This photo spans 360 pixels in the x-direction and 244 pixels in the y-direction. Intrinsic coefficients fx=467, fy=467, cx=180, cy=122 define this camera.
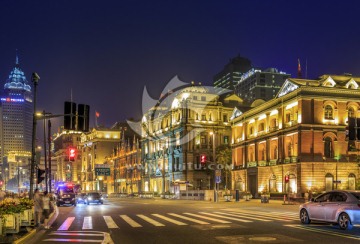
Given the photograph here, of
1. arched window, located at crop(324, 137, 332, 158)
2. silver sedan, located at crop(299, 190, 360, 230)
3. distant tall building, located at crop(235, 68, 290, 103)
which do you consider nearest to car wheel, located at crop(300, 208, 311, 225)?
silver sedan, located at crop(299, 190, 360, 230)

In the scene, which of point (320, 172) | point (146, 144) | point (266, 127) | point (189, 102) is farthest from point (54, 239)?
point (146, 144)

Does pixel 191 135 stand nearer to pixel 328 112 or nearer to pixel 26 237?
pixel 328 112

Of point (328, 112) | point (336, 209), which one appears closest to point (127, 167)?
point (328, 112)

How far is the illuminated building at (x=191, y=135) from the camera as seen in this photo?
94.4 m

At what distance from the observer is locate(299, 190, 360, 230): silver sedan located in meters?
18.1

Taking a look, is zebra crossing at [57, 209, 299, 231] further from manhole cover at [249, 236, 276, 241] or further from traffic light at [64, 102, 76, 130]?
manhole cover at [249, 236, 276, 241]

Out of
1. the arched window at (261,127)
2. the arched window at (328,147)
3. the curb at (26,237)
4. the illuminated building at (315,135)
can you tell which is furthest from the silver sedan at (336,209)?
the arched window at (261,127)

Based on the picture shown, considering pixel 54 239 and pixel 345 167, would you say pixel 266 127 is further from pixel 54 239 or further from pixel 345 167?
pixel 54 239

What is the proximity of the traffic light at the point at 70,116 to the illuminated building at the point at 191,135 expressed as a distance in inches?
2689

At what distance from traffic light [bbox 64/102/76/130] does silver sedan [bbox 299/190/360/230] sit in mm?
11544

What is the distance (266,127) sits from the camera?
7012cm

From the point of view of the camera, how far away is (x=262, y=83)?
188125 mm

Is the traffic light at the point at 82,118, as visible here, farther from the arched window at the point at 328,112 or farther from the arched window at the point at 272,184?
the arched window at the point at 272,184

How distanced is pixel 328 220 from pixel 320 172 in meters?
40.3
